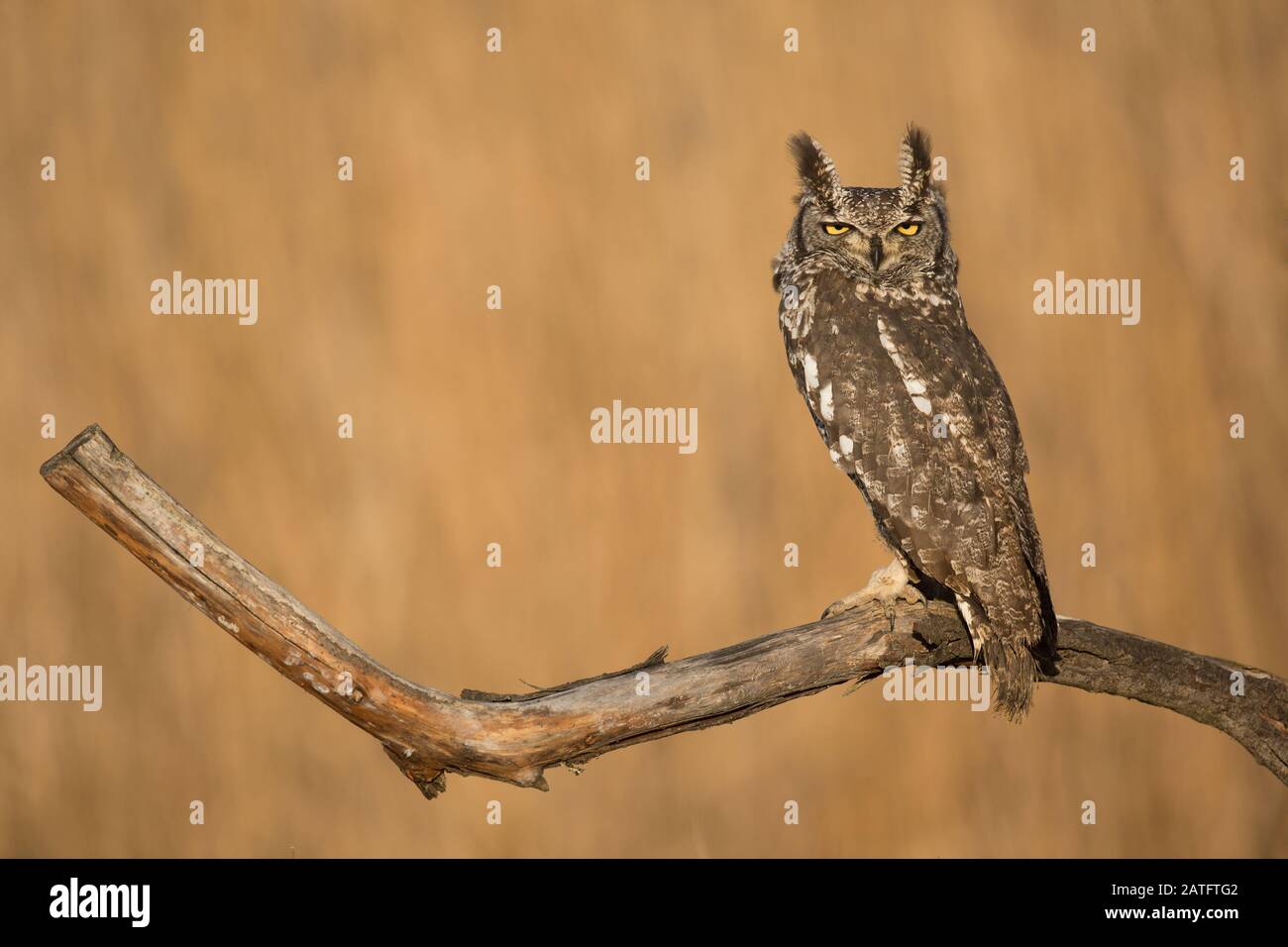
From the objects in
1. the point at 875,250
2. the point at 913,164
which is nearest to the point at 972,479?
the point at 875,250

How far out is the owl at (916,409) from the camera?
283cm

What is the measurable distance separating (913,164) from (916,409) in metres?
0.67

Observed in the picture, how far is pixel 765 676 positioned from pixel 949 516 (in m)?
0.62

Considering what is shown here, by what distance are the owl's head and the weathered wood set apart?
3.00ft

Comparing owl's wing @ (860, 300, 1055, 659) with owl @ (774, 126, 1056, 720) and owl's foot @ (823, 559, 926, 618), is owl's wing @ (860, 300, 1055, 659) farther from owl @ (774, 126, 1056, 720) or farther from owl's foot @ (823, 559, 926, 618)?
owl's foot @ (823, 559, 926, 618)

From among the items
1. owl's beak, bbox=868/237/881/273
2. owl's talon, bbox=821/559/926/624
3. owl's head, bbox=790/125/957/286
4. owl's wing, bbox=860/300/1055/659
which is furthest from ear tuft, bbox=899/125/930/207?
owl's talon, bbox=821/559/926/624

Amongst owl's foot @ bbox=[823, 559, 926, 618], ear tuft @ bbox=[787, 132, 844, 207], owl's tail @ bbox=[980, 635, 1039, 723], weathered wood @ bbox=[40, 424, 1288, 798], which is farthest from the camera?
ear tuft @ bbox=[787, 132, 844, 207]

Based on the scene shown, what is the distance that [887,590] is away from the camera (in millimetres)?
2941

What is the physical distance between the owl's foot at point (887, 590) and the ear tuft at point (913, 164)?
966 mm

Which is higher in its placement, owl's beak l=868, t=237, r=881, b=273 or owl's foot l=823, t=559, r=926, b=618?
owl's beak l=868, t=237, r=881, b=273

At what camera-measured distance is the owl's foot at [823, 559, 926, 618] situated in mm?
2938

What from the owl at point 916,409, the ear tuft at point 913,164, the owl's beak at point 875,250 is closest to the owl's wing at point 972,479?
the owl at point 916,409

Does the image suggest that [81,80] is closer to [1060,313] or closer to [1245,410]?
[1060,313]

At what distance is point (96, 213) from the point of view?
4.40m
